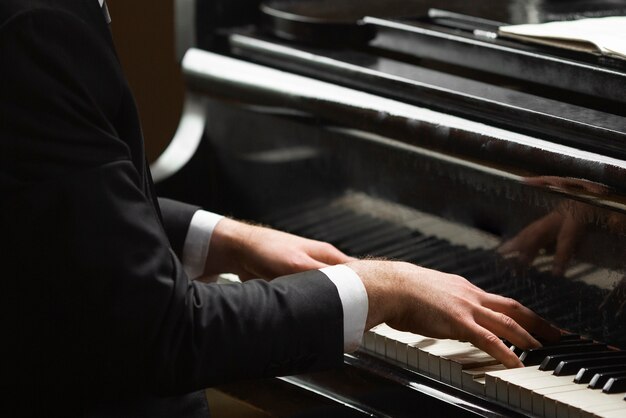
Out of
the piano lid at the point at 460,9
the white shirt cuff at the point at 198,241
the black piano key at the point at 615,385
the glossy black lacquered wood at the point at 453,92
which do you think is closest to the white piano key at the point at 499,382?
the black piano key at the point at 615,385

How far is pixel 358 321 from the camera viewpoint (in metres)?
1.58

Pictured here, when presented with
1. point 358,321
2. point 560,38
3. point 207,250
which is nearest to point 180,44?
point 207,250

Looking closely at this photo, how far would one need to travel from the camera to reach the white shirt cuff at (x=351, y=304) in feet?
5.15

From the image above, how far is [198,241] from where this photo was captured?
2064 mm

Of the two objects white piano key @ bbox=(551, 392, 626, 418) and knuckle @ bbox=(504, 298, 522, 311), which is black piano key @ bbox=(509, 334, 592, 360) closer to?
knuckle @ bbox=(504, 298, 522, 311)

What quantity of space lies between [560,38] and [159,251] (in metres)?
0.82

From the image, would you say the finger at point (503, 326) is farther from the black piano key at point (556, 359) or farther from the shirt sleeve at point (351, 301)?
the shirt sleeve at point (351, 301)

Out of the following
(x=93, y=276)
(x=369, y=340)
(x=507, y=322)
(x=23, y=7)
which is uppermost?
(x=23, y=7)

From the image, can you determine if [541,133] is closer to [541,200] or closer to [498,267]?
[541,200]

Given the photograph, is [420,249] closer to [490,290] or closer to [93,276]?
[490,290]

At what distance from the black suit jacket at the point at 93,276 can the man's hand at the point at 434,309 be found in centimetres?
7

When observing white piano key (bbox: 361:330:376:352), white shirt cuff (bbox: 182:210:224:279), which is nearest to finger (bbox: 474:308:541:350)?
white piano key (bbox: 361:330:376:352)

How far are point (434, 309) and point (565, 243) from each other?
0.83 feet

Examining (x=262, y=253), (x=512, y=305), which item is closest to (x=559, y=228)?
(x=512, y=305)
